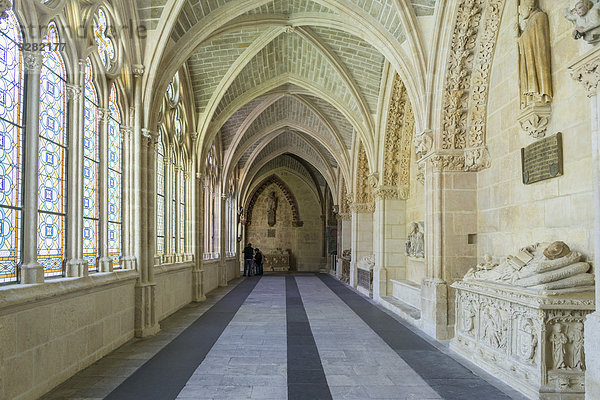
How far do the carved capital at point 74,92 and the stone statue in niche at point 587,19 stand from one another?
16.0 ft

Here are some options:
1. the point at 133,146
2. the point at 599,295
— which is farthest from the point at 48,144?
the point at 599,295

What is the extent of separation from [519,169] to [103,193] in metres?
5.35

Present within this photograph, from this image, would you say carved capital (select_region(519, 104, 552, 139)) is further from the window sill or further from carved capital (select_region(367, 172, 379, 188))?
carved capital (select_region(367, 172, 379, 188))

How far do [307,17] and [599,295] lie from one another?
8125 millimetres

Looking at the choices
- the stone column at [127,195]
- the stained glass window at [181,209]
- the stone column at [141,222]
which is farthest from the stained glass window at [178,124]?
the stone column at [127,195]

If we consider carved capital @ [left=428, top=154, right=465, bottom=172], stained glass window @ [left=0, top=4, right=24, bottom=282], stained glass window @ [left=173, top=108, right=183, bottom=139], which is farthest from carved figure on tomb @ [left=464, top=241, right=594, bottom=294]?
stained glass window @ [left=173, top=108, right=183, bottom=139]

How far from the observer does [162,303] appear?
8.70 metres

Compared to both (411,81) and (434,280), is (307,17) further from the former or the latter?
(434,280)

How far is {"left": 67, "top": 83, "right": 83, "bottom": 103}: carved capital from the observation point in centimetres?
549

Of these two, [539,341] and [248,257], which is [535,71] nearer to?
[539,341]

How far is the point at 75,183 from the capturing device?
5461mm

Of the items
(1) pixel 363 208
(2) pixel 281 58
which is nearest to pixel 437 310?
(2) pixel 281 58

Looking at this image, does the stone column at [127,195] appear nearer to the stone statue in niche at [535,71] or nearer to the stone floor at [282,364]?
the stone floor at [282,364]

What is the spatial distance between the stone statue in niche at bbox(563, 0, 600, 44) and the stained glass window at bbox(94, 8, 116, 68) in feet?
17.9
